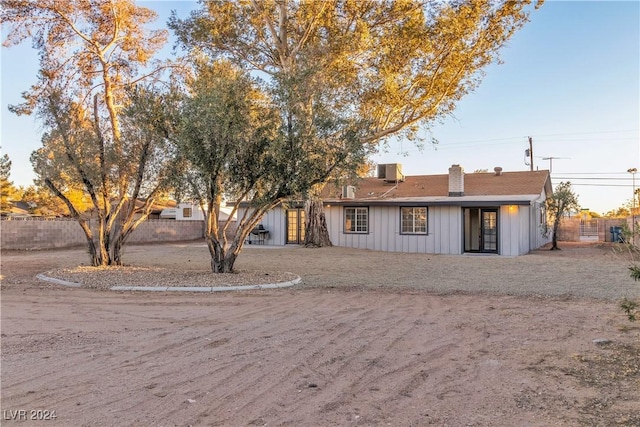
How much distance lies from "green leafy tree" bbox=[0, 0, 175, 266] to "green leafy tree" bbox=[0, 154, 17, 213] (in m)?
17.3

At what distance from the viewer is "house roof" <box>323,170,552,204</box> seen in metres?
18.0

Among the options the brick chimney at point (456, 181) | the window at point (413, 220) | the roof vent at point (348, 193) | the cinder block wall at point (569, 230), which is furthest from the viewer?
the cinder block wall at point (569, 230)

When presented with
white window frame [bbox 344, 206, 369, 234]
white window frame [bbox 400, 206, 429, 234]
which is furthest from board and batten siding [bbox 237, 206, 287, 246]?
white window frame [bbox 400, 206, 429, 234]

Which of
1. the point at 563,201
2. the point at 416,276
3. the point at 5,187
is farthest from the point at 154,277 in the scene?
the point at 5,187

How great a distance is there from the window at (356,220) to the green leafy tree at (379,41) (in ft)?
12.7

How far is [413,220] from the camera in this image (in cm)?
1931

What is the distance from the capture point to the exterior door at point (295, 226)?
2236 cm

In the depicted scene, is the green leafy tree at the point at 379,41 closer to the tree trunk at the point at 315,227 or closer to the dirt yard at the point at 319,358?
the tree trunk at the point at 315,227

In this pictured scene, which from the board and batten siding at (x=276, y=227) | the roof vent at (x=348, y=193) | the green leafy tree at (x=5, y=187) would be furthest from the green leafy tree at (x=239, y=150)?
the green leafy tree at (x=5, y=187)

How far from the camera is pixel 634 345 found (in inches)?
180

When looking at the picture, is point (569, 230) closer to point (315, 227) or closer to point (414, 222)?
point (414, 222)

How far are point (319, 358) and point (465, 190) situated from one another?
16.7m

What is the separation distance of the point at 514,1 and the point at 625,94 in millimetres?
4557

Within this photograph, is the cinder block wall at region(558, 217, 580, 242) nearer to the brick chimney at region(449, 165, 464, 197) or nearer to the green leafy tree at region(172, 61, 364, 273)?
the brick chimney at region(449, 165, 464, 197)
